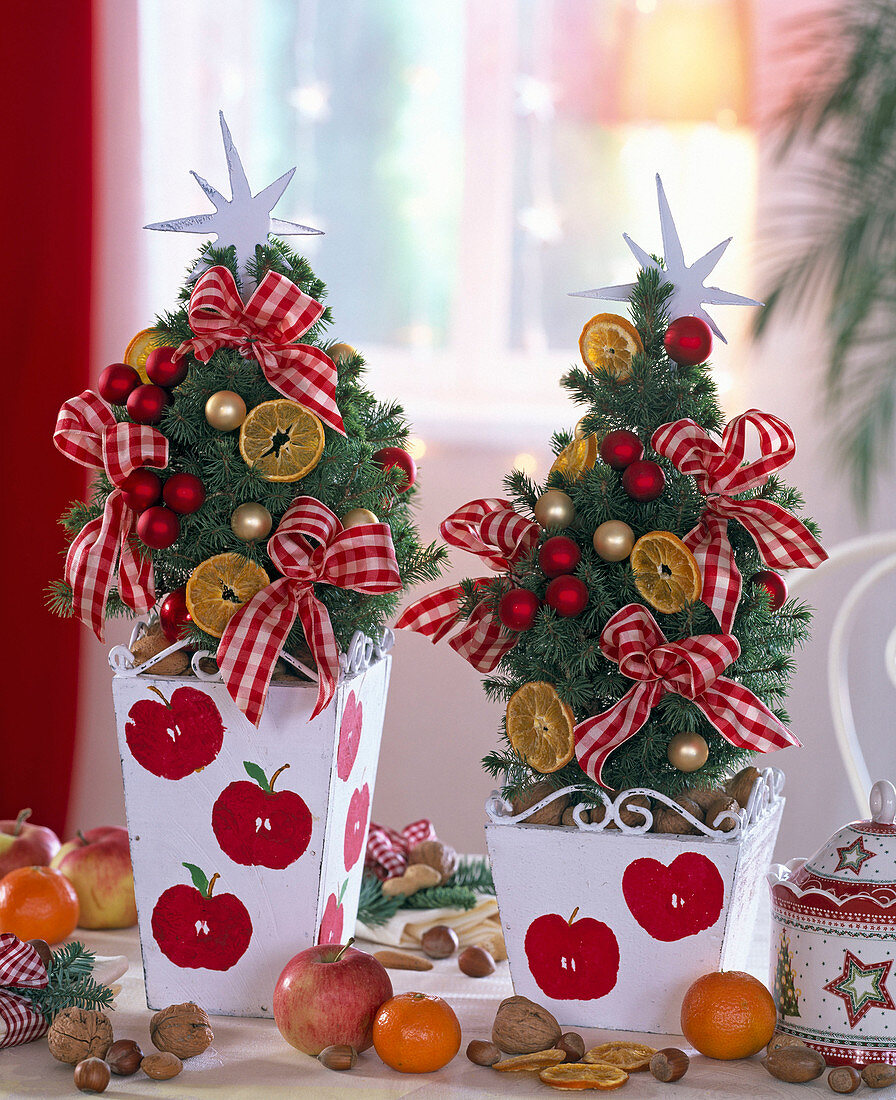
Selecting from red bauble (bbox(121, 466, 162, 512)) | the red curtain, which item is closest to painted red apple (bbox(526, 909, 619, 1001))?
red bauble (bbox(121, 466, 162, 512))

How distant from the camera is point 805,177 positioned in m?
2.15

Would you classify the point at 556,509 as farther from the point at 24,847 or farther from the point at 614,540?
the point at 24,847

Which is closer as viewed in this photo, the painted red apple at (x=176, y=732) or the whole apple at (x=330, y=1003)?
the whole apple at (x=330, y=1003)

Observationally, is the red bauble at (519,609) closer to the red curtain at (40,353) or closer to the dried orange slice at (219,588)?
the dried orange slice at (219,588)

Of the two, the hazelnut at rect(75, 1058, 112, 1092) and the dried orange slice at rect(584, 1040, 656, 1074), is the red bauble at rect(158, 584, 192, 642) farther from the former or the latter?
the dried orange slice at rect(584, 1040, 656, 1074)

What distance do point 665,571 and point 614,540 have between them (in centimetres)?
5

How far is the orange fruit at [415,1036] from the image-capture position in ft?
2.66

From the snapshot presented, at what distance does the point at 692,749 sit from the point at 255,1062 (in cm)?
37

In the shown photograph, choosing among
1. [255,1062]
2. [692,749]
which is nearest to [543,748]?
[692,749]

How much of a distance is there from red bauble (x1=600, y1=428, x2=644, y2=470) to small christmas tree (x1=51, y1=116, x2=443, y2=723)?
0.58 feet

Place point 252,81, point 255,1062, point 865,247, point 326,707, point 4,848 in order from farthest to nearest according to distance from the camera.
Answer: point 252,81 < point 865,247 < point 4,848 < point 326,707 < point 255,1062

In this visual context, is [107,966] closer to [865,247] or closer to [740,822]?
[740,822]

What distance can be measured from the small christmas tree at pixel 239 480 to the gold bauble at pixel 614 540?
0.16m

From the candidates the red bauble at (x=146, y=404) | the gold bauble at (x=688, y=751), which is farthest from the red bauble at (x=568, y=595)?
the red bauble at (x=146, y=404)
